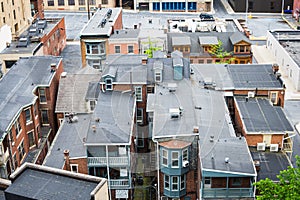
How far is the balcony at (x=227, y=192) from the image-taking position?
3581 centimetres

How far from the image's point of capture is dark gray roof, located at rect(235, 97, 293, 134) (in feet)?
140

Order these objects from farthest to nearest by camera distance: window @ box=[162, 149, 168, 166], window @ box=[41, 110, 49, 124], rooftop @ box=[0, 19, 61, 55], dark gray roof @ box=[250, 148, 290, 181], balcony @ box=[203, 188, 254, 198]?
rooftop @ box=[0, 19, 61, 55] → window @ box=[41, 110, 49, 124] → window @ box=[162, 149, 168, 166] → dark gray roof @ box=[250, 148, 290, 181] → balcony @ box=[203, 188, 254, 198]

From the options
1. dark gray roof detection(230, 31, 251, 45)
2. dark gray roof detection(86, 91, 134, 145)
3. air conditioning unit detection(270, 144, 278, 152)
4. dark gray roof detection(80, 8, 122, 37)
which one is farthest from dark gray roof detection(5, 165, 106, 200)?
dark gray roof detection(230, 31, 251, 45)

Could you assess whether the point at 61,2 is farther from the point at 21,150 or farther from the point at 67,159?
the point at 67,159

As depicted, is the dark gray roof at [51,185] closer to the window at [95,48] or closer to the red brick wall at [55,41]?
the window at [95,48]

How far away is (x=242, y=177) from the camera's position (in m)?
35.4

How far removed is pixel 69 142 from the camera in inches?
1702

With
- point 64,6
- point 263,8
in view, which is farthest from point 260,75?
point 64,6

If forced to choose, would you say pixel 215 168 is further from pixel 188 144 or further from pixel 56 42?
pixel 56 42

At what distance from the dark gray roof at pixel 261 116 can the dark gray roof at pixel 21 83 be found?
21.1 metres

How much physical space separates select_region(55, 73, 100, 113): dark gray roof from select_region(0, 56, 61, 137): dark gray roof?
1980mm

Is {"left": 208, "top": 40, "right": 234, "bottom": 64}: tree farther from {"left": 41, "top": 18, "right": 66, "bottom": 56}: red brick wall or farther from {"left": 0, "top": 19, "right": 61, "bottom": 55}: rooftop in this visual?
{"left": 0, "top": 19, "right": 61, "bottom": 55}: rooftop

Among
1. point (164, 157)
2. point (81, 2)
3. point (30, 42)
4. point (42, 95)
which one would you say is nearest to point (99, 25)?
point (30, 42)

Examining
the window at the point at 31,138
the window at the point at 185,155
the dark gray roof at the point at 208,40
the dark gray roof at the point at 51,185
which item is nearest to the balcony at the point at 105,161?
the window at the point at 185,155
